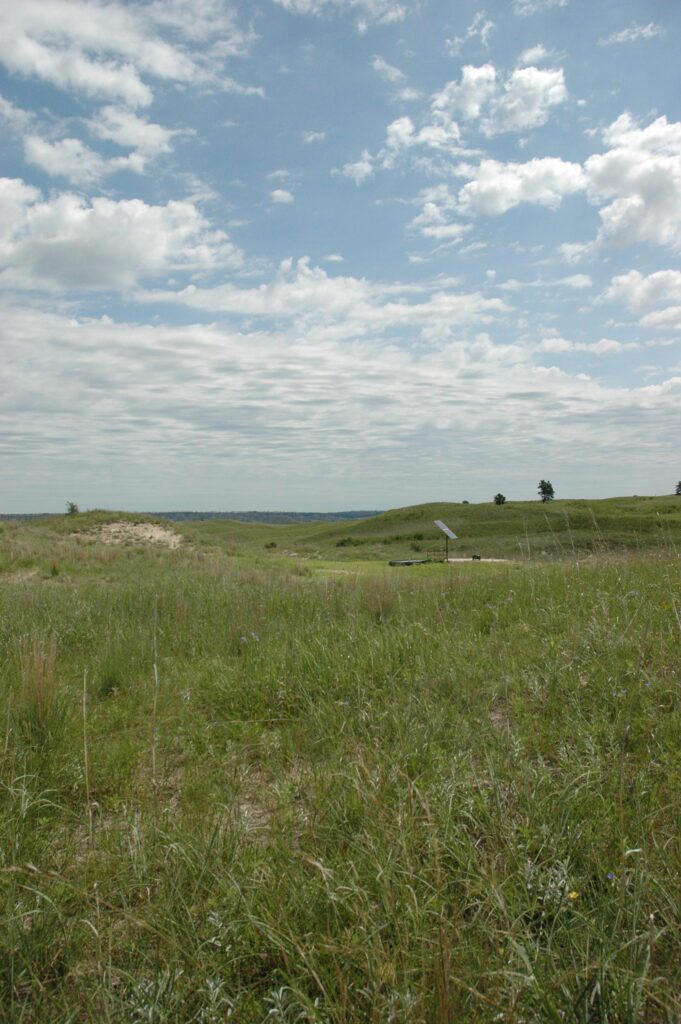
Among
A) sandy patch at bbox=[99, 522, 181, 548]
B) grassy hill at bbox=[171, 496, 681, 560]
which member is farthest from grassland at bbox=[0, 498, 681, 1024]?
sandy patch at bbox=[99, 522, 181, 548]

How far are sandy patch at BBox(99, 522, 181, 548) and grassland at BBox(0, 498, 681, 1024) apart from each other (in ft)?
65.7

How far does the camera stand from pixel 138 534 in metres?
26.5

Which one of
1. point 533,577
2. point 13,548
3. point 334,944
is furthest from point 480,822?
point 13,548

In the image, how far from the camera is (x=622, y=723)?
136 inches

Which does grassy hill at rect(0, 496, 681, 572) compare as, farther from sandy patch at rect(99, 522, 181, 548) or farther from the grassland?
the grassland

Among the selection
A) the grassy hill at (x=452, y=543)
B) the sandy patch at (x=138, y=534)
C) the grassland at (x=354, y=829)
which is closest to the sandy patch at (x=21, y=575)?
the grassy hill at (x=452, y=543)

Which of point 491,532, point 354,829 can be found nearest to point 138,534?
point 491,532

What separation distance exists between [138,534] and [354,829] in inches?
997

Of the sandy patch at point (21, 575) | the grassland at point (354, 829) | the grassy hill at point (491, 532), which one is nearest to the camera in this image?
the grassland at point (354, 829)

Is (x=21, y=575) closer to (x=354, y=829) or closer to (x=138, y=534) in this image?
(x=138, y=534)

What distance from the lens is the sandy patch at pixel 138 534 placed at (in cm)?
2539

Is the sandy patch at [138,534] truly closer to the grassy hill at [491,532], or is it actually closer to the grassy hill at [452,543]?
the grassy hill at [452,543]

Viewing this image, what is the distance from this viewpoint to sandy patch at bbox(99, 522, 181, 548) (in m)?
25.4

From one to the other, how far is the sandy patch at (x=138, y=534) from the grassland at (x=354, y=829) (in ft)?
65.7
